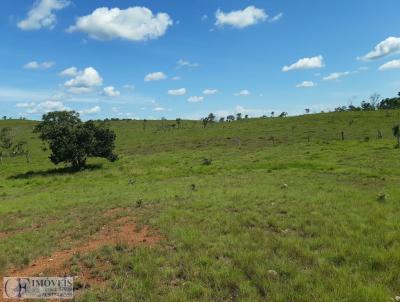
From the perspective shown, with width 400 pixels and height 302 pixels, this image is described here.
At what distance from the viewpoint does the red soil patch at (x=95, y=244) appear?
405 inches

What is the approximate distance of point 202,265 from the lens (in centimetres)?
985

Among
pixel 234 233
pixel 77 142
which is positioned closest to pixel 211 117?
pixel 77 142

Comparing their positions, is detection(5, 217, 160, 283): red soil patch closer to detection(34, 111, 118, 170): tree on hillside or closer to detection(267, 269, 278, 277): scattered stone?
detection(267, 269, 278, 277): scattered stone

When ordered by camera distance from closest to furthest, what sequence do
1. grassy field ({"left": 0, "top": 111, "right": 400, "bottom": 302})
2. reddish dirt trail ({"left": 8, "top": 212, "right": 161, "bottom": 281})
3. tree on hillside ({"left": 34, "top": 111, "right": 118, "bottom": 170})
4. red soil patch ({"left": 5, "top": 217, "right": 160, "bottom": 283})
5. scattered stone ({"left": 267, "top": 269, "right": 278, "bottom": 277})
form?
grassy field ({"left": 0, "top": 111, "right": 400, "bottom": 302}) → scattered stone ({"left": 267, "top": 269, "right": 278, "bottom": 277}) → red soil patch ({"left": 5, "top": 217, "right": 160, "bottom": 283}) → reddish dirt trail ({"left": 8, "top": 212, "right": 161, "bottom": 281}) → tree on hillside ({"left": 34, "top": 111, "right": 118, "bottom": 170})

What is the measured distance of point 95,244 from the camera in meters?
12.3

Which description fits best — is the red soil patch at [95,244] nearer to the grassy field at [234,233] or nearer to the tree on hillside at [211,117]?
the grassy field at [234,233]

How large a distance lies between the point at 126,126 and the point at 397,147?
245ft

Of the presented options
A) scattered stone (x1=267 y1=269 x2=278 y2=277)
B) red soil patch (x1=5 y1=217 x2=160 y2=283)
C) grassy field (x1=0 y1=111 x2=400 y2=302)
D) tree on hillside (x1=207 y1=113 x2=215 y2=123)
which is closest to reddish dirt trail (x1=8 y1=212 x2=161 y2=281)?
red soil patch (x1=5 y1=217 x2=160 y2=283)

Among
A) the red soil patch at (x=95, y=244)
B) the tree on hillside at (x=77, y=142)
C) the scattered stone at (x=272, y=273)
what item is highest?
the tree on hillside at (x=77, y=142)

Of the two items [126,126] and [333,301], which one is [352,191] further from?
[126,126]

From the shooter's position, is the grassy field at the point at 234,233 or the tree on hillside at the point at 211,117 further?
the tree on hillside at the point at 211,117

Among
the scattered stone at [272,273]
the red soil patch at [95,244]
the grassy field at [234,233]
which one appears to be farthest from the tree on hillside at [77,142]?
the scattered stone at [272,273]

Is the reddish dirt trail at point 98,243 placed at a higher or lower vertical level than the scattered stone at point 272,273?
lower

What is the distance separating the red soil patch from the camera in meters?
10.3
